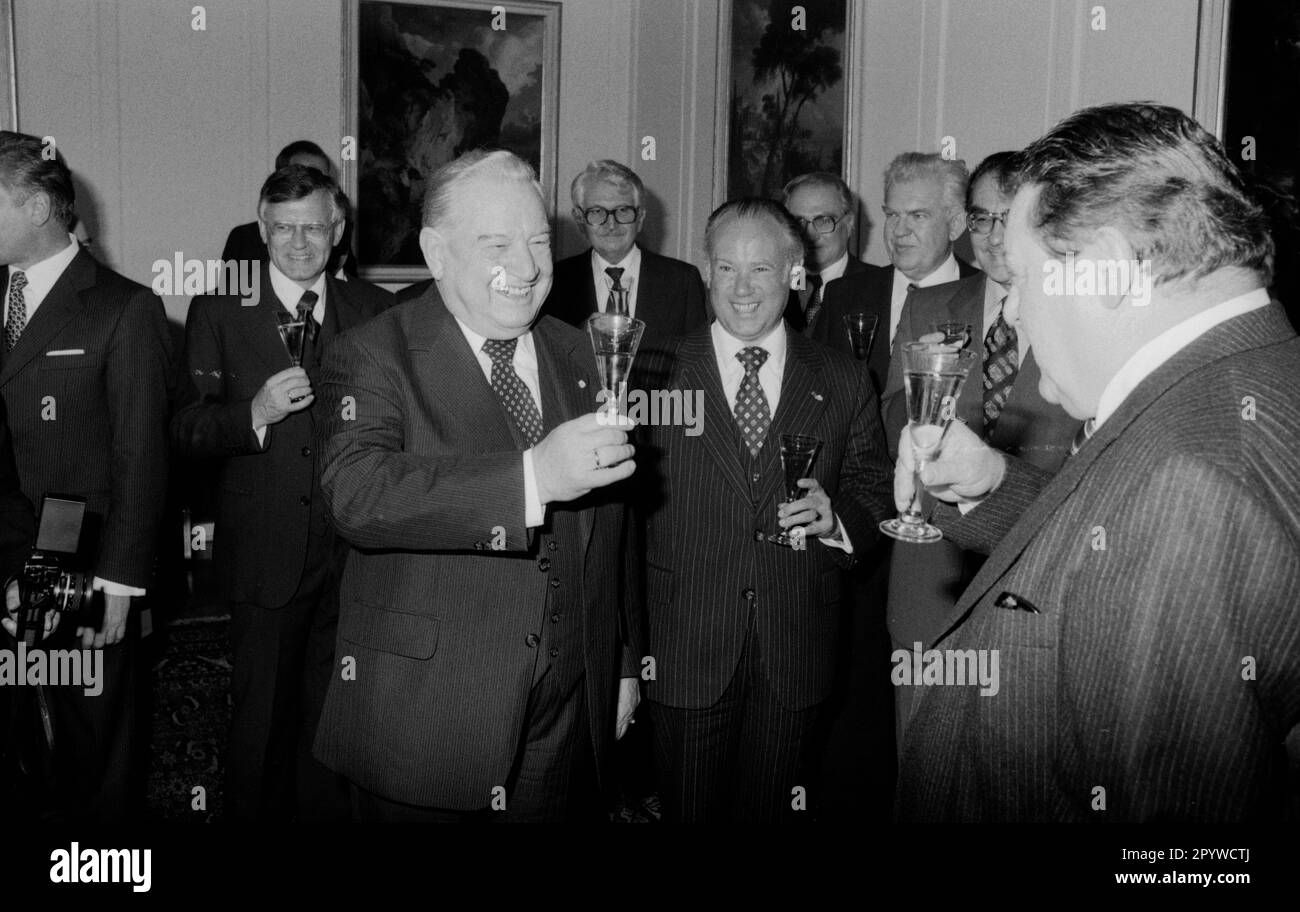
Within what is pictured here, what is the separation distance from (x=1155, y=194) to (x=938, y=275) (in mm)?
2862

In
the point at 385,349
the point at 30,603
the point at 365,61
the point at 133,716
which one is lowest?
the point at 133,716

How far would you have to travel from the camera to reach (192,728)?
4691mm

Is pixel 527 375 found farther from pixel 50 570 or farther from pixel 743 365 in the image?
pixel 50 570

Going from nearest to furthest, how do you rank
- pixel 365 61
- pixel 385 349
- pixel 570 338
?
pixel 385 349, pixel 570 338, pixel 365 61

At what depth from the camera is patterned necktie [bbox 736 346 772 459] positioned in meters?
2.99

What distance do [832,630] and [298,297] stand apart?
7.02 feet

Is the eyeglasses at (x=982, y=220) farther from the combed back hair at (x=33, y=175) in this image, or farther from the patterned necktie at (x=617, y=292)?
the combed back hair at (x=33, y=175)

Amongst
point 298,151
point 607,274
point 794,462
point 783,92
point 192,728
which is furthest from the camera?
point 783,92

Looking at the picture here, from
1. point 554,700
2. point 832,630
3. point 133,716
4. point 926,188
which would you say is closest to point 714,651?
point 832,630

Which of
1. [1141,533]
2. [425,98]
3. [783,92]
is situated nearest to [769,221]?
[1141,533]

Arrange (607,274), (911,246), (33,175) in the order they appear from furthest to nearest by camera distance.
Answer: (607,274)
(911,246)
(33,175)

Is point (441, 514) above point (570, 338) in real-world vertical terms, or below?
below
